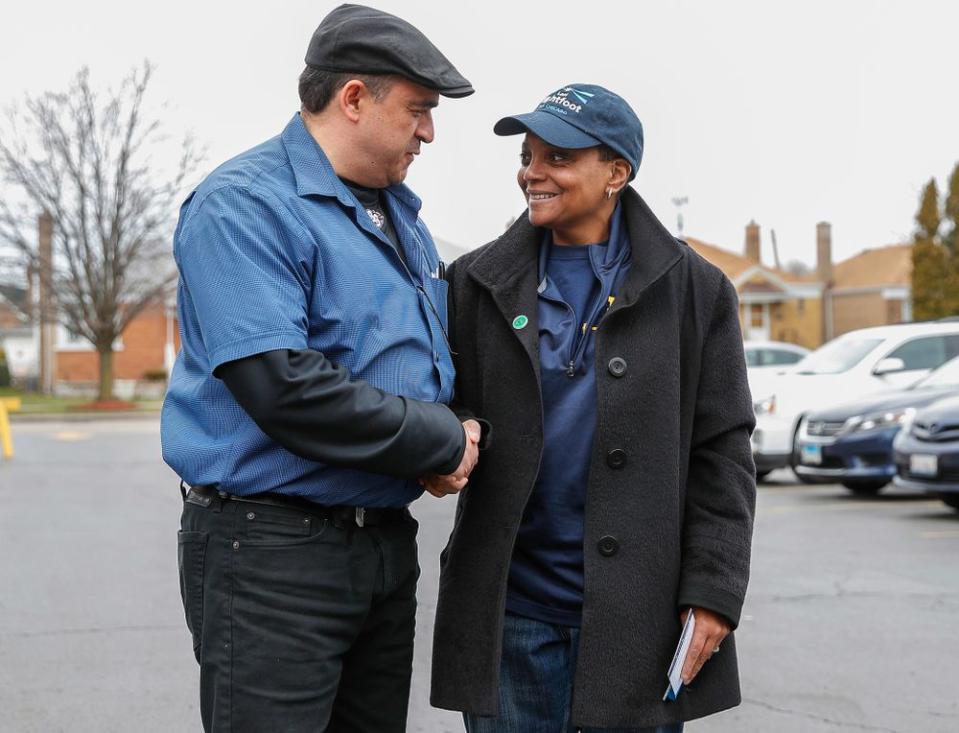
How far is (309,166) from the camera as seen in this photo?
2.58 m

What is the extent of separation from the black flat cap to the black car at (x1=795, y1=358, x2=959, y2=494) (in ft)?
33.6

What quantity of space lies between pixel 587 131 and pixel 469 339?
550 millimetres

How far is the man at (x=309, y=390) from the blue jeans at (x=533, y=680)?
0.33 m

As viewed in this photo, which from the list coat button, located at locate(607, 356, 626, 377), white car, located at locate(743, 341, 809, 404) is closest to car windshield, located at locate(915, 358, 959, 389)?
white car, located at locate(743, 341, 809, 404)

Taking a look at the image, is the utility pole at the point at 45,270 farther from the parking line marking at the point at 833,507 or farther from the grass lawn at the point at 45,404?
the parking line marking at the point at 833,507

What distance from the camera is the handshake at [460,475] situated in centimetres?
250

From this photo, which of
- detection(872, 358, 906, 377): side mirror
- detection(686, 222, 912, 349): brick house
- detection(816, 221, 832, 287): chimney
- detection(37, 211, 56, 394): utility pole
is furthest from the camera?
detection(816, 221, 832, 287): chimney

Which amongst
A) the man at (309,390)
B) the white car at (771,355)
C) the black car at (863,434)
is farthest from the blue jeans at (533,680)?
the white car at (771,355)

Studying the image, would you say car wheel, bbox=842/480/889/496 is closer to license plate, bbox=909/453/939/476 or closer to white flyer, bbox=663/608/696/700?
license plate, bbox=909/453/939/476

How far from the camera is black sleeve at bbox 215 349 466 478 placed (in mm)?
2289

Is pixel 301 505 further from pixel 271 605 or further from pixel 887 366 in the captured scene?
pixel 887 366

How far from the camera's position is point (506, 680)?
2820 millimetres

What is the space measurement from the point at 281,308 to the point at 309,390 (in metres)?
0.17

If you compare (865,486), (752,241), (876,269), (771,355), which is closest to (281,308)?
(865,486)
